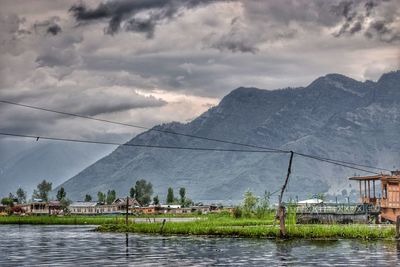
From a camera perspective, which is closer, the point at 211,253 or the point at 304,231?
the point at 211,253

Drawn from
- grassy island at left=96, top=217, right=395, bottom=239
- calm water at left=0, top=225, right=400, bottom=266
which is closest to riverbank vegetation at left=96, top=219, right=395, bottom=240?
grassy island at left=96, top=217, right=395, bottom=239

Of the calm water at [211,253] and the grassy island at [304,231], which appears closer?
the calm water at [211,253]

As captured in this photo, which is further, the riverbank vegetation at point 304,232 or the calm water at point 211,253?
the riverbank vegetation at point 304,232

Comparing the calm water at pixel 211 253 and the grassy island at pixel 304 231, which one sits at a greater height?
the grassy island at pixel 304 231

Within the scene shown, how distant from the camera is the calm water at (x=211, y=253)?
5112 centimetres

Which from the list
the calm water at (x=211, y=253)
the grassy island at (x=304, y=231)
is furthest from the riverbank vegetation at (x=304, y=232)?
the calm water at (x=211, y=253)

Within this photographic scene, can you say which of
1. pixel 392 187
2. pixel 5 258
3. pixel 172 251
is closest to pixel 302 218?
pixel 392 187

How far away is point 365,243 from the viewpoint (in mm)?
67000

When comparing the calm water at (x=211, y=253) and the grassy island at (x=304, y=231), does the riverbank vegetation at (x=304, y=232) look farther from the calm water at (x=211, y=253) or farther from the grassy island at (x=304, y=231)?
the calm water at (x=211, y=253)

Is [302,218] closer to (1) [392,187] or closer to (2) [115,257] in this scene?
(1) [392,187]

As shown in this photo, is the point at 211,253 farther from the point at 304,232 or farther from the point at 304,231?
the point at 304,231

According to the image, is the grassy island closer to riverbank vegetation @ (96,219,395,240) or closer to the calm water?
riverbank vegetation @ (96,219,395,240)

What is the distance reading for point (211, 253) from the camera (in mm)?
59375

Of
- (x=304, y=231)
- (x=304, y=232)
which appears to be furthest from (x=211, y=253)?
(x=304, y=231)
